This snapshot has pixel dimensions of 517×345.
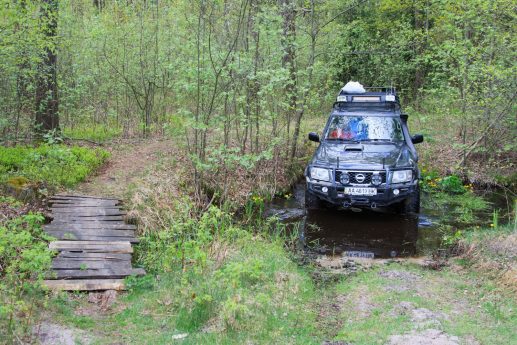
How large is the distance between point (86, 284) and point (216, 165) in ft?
12.8

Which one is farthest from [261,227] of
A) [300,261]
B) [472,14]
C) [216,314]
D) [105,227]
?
[472,14]

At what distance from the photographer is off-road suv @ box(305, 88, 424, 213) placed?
8.61 meters

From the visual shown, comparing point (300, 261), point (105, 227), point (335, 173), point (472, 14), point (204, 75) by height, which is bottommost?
point (300, 261)

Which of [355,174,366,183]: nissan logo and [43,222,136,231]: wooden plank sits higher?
[355,174,366,183]: nissan logo

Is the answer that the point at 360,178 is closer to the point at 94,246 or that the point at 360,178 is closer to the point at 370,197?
the point at 370,197

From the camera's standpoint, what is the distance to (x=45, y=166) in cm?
955

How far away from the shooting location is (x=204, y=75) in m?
8.86

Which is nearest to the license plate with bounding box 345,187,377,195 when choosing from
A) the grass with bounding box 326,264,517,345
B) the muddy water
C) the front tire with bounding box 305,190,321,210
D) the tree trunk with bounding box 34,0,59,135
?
the muddy water

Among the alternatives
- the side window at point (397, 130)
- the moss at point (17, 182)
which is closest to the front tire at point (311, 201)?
the side window at point (397, 130)

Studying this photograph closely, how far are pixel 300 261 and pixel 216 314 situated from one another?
8.76 ft

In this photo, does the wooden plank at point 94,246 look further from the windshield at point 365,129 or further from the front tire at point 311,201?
the windshield at point 365,129

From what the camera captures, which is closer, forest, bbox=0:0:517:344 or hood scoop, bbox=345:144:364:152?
forest, bbox=0:0:517:344

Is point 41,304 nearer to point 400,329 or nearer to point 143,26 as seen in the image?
point 400,329

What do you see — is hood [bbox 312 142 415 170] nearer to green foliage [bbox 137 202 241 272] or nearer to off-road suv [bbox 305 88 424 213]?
off-road suv [bbox 305 88 424 213]
